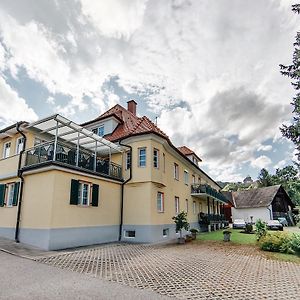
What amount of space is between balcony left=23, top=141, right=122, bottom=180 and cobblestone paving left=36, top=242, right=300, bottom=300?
16.8ft

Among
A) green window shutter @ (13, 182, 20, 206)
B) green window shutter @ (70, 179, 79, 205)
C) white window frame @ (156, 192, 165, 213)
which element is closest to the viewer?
green window shutter @ (70, 179, 79, 205)

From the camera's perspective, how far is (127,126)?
817 inches

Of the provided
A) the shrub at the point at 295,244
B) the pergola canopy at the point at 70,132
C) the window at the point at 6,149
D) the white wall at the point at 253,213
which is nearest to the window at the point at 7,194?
the window at the point at 6,149

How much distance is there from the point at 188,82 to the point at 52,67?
7.46 meters

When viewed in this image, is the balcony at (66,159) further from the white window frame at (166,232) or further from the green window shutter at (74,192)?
the white window frame at (166,232)

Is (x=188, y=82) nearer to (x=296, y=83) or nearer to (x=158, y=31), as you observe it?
(x=158, y=31)

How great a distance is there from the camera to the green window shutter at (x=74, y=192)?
13.4m

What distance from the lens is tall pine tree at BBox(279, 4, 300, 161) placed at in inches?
519

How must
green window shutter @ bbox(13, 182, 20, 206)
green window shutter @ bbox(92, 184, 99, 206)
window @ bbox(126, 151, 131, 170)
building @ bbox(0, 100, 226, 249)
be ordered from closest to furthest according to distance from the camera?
building @ bbox(0, 100, 226, 249), green window shutter @ bbox(13, 182, 20, 206), green window shutter @ bbox(92, 184, 99, 206), window @ bbox(126, 151, 131, 170)

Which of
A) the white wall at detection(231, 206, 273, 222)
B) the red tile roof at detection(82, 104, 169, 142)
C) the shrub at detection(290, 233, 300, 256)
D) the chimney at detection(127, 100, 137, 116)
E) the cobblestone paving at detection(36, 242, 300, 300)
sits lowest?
the cobblestone paving at detection(36, 242, 300, 300)

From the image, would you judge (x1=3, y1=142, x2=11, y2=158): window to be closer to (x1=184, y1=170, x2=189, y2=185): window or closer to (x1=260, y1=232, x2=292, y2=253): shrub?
(x1=184, y1=170, x2=189, y2=185): window

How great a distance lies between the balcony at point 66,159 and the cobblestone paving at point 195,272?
16.8 ft

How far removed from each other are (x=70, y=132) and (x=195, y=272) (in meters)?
10.7

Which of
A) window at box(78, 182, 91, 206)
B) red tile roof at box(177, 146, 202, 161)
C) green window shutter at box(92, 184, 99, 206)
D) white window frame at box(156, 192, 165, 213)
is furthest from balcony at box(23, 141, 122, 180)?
red tile roof at box(177, 146, 202, 161)
